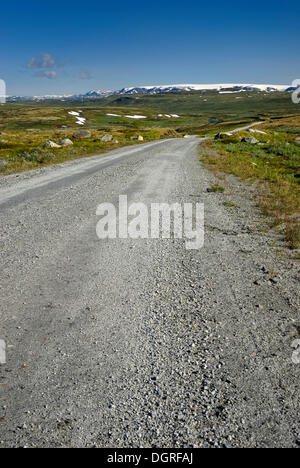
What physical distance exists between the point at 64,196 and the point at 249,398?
11893 mm

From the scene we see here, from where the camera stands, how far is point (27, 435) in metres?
3.20

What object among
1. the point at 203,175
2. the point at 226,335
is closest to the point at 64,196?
the point at 203,175

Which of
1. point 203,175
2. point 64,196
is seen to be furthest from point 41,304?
point 203,175

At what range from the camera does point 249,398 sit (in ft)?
12.0

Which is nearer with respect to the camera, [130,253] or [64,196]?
[130,253]

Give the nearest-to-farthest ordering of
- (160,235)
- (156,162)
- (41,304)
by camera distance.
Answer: (41,304)
(160,235)
(156,162)

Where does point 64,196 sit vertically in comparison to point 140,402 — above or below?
above

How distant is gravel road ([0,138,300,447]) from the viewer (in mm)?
3338

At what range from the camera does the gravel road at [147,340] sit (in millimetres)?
3338

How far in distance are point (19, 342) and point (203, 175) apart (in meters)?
16.7

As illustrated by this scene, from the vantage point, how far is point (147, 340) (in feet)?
15.4

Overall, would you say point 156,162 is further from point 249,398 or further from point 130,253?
point 249,398
